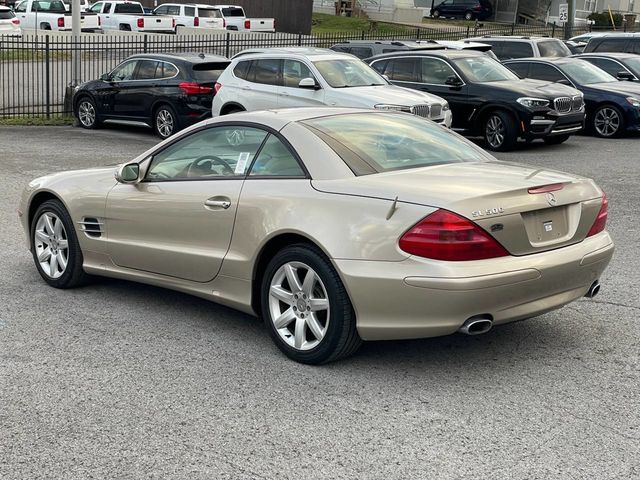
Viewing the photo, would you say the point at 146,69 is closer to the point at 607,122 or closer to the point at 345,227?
the point at 607,122

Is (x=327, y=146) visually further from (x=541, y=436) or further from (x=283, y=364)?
(x=541, y=436)

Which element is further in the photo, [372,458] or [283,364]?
[283,364]

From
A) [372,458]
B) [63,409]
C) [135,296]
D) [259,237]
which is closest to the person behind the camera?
[372,458]

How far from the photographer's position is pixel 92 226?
6.88 m

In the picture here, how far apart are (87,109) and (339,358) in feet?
51.6

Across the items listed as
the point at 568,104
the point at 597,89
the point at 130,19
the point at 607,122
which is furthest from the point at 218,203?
the point at 130,19

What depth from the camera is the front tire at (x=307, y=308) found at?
525 cm

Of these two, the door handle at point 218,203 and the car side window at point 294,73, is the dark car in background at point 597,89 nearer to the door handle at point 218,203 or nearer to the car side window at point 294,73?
the car side window at point 294,73

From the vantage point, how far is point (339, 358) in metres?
5.41

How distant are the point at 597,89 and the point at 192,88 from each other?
7955 mm

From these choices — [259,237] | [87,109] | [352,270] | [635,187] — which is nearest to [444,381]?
[352,270]

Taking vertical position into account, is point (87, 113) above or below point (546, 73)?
below

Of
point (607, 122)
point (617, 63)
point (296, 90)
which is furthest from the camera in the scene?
point (617, 63)

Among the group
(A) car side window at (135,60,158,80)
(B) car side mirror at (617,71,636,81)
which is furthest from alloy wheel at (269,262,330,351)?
(B) car side mirror at (617,71,636,81)
